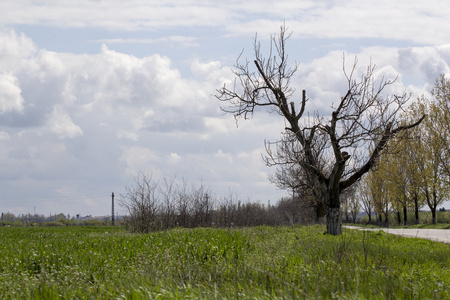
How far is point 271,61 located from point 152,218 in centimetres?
1219

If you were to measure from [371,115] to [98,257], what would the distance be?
38.8 feet

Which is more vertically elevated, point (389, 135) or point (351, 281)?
point (389, 135)

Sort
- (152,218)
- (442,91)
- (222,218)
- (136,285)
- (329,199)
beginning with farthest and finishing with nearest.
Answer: (222,218) < (442,91) < (152,218) < (329,199) < (136,285)

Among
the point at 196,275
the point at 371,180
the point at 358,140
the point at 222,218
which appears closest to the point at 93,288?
the point at 196,275

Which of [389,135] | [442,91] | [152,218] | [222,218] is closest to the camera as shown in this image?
[389,135]

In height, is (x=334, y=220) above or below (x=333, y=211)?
below

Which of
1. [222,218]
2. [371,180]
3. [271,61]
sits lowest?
[222,218]

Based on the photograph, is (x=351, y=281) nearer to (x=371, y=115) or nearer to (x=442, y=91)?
(x=371, y=115)

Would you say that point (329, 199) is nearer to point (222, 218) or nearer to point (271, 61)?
point (271, 61)

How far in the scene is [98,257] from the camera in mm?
10648

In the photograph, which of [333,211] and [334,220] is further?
[333,211]

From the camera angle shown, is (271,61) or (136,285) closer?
(136,285)

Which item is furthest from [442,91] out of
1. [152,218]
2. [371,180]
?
[152,218]

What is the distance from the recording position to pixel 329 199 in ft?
60.2
